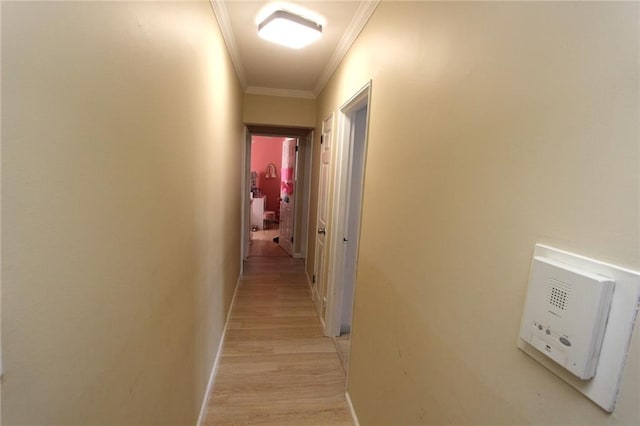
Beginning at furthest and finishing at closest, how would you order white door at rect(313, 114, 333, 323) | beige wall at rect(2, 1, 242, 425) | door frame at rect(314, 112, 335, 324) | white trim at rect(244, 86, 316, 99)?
white trim at rect(244, 86, 316, 99) < white door at rect(313, 114, 333, 323) < door frame at rect(314, 112, 335, 324) < beige wall at rect(2, 1, 242, 425)

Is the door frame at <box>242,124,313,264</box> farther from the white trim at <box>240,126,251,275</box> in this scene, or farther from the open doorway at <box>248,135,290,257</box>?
the open doorway at <box>248,135,290,257</box>

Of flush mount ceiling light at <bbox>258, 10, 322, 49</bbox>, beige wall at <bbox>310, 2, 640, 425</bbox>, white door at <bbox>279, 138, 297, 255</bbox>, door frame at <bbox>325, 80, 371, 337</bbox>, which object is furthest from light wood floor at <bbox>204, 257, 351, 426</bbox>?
flush mount ceiling light at <bbox>258, 10, 322, 49</bbox>

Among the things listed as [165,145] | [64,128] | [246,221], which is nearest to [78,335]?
[64,128]

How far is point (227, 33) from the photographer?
2061 mm

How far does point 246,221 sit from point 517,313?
169 inches

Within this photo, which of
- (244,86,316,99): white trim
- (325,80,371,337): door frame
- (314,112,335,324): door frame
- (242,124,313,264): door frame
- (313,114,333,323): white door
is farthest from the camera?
(242,124,313,264): door frame

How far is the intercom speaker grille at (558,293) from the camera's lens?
1.73ft

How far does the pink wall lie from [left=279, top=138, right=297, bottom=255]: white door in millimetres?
1903

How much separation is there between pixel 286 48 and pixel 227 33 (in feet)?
1.72

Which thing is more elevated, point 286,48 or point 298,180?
point 286,48

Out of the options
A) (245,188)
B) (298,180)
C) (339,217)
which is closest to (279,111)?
(245,188)

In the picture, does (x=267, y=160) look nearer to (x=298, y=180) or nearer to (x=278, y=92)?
(x=298, y=180)

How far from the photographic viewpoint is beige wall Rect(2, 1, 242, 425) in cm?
46

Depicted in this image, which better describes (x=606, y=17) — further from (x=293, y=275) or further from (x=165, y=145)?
(x=293, y=275)
